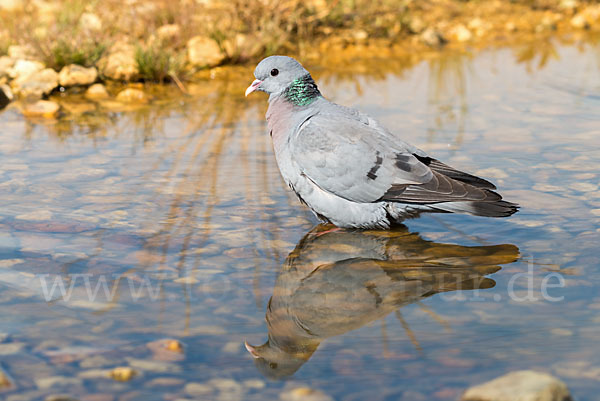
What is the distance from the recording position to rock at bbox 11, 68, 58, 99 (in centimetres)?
645

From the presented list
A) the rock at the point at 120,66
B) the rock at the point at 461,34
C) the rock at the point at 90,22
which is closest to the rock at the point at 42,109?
the rock at the point at 120,66

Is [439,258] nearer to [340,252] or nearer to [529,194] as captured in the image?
[340,252]

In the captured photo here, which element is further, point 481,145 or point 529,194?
point 481,145

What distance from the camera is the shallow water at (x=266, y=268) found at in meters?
2.54

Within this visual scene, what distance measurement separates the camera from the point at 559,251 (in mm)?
3543

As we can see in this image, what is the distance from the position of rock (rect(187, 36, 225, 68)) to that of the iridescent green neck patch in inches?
137

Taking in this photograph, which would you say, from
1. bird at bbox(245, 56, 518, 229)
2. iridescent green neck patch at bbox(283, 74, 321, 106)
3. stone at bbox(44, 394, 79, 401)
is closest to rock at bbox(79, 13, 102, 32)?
iridescent green neck patch at bbox(283, 74, 321, 106)

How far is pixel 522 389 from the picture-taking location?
88.0 inches

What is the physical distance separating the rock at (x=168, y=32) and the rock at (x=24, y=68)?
135 cm

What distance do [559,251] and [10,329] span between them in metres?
2.48

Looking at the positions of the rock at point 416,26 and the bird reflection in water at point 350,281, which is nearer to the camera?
the bird reflection in water at point 350,281

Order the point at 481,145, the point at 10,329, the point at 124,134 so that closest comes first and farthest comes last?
the point at 10,329
the point at 481,145
the point at 124,134

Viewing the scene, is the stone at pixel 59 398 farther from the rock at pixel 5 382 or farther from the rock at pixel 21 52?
the rock at pixel 21 52

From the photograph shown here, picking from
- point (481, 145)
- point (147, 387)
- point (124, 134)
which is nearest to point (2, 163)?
point (124, 134)
